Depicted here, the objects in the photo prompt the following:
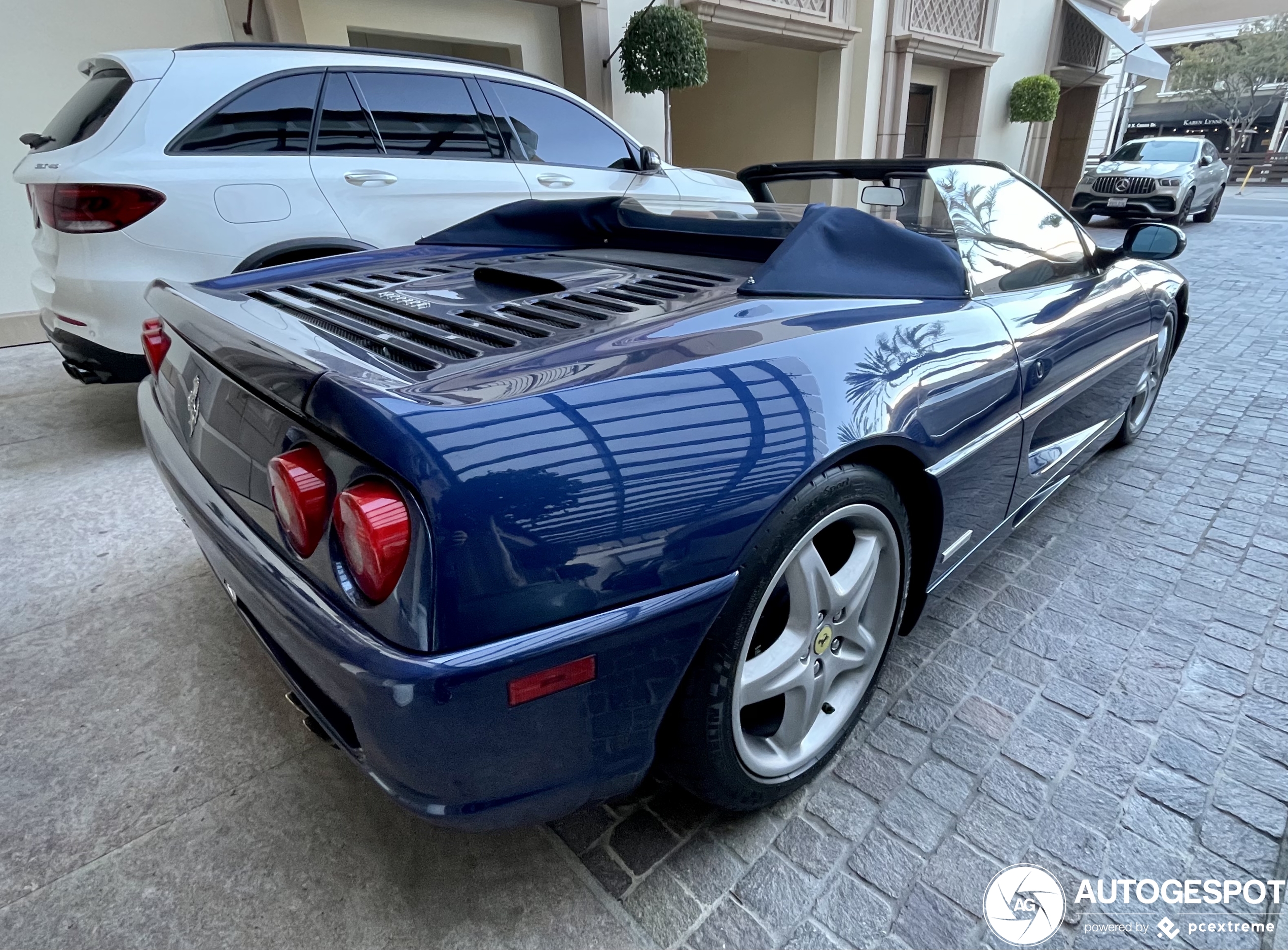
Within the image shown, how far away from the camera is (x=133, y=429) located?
3.84 m

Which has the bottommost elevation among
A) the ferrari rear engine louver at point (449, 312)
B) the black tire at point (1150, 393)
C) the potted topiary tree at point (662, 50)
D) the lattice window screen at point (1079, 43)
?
the black tire at point (1150, 393)

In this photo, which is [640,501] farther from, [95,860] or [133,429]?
[133,429]

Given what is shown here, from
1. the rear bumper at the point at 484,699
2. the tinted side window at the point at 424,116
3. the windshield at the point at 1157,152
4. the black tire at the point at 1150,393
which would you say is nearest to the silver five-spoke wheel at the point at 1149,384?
the black tire at the point at 1150,393

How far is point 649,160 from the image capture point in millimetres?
4871

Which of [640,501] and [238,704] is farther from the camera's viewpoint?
[238,704]

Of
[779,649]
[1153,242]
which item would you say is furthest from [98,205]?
[1153,242]

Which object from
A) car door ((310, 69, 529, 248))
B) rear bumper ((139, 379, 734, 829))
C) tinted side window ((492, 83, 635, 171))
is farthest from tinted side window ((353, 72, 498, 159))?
rear bumper ((139, 379, 734, 829))

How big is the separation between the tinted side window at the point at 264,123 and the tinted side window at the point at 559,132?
122 cm

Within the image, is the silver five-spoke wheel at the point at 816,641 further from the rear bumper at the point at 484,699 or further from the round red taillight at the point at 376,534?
the round red taillight at the point at 376,534

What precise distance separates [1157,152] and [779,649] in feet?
57.5

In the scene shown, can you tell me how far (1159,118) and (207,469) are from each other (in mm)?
51760

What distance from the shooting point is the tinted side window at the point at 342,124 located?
373cm

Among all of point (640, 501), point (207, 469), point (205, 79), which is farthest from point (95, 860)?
point (205, 79)

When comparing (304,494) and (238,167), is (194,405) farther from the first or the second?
(238,167)
